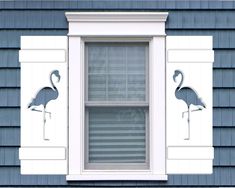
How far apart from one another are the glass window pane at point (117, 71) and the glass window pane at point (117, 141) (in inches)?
5.9

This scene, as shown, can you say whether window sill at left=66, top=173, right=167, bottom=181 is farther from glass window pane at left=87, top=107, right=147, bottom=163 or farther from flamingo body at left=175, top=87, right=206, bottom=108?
flamingo body at left=175, top=87, right=206, bottom=108

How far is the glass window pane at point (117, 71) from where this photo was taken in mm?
8586

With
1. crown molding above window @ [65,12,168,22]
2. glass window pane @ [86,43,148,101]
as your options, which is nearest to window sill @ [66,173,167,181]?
glass window pane @ [86,43,148,101]

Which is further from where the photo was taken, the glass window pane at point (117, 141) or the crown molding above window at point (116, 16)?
the glass window pane at point (117, 141)

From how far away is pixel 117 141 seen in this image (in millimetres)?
8578

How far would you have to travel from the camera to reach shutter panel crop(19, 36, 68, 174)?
8.45 meters

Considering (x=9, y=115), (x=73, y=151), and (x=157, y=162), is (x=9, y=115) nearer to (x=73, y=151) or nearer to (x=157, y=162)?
(x=73, y=151)

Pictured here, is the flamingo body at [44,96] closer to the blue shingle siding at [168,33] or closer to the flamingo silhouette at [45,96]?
the flamingo silhouette at [45,96]

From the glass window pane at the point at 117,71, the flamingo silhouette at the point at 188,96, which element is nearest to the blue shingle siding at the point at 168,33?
the flamingo silhouette at the point at 188,96

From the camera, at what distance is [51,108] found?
8469 mm

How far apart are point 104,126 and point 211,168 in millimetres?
1128

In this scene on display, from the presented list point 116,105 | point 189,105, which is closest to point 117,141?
point 116,105

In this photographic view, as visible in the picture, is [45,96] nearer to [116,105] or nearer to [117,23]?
[116,105]

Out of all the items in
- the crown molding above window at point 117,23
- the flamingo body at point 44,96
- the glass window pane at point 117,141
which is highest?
the crown molding above window at point 117,23
